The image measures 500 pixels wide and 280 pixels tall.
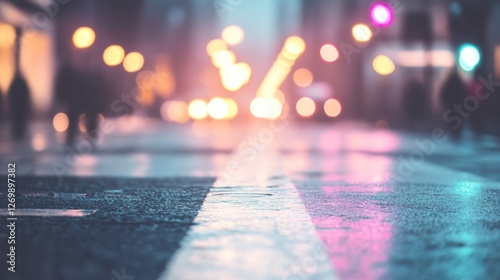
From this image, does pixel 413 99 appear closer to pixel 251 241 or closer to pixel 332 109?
pixel 332 109

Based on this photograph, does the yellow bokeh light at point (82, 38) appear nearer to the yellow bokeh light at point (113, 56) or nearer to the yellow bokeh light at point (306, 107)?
the yellow bokeh light at point (113, 56)

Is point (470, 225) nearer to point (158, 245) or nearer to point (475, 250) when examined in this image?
point (475, 250)

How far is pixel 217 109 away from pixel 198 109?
3.83 meters

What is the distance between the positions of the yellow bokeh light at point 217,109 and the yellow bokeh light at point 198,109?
1.97 feet

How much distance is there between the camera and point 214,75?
286 feet

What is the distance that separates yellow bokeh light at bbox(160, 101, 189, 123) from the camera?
66625 millimetres

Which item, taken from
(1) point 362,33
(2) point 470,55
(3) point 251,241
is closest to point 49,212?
(3) point 251,241

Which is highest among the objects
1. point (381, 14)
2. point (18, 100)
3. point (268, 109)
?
point (268, 109)

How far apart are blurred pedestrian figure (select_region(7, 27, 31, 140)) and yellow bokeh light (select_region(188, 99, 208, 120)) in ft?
113

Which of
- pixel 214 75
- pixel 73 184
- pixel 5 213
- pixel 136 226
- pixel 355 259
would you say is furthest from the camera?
pixel 214 75

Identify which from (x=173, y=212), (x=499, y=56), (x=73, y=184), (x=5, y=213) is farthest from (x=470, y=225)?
(x=499, y=56)

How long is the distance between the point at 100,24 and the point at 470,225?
4912 centimetres

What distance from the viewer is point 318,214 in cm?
762

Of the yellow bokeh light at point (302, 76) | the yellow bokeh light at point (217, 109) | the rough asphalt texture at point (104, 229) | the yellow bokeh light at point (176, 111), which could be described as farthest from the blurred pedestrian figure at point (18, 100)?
the yellow bokeh light at point (302, 76)
